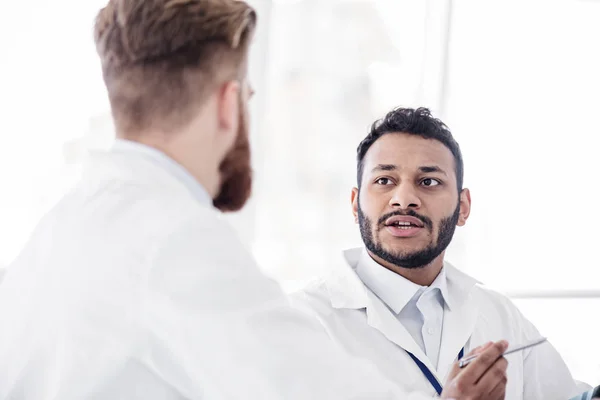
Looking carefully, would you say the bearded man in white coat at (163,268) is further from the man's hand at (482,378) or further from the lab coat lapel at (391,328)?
the lab coat lapel at (391,328)

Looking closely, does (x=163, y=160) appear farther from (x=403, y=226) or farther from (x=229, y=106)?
(x=403, y=226)

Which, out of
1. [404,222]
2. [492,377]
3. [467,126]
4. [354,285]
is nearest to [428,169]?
[404,222]

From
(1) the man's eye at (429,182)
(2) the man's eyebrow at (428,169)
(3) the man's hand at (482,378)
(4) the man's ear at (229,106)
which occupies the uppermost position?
(4) the man's ear at (229,106)

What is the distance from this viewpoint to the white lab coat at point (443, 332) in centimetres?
202

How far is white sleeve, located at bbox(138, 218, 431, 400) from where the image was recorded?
1137mm

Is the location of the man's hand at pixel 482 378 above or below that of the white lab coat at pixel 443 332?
above

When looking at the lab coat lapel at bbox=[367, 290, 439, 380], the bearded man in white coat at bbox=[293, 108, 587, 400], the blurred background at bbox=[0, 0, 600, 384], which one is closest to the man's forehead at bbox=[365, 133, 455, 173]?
the bearded man in white coat at bbox=[293, 108, 587, 400]

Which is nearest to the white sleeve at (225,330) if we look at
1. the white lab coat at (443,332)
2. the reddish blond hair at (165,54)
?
the reddish blond hair at (165,54)

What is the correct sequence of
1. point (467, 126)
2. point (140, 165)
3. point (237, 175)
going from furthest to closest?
point (467, 126) < point (237, 175) < point (140, 165)

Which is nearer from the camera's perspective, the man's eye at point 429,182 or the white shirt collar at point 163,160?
the white shirt collar at point 163,160

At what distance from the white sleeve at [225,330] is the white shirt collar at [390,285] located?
924 millimetres

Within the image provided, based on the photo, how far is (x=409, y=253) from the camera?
217cm

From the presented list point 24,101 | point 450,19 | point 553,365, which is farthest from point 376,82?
point 553,365

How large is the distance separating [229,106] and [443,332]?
3.64ft
